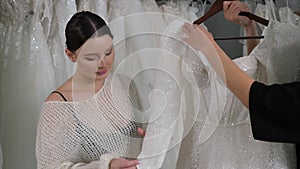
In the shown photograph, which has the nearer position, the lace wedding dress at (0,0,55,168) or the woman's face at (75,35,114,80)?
the woman's face at (75,35,114,80)

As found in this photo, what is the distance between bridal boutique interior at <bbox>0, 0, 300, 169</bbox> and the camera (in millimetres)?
709

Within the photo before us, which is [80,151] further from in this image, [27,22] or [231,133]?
[27,22]

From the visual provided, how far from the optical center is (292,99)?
58 cm

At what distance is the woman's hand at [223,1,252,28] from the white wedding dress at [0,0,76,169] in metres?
0.31

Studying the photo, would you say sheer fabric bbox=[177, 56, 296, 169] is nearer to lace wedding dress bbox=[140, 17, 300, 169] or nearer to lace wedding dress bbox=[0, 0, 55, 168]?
lace wedding dress bbox=[140, 17, 300, 169]

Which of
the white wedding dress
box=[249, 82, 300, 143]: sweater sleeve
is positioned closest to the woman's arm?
box=[249, 82, 300, 143]: sweater sleeve

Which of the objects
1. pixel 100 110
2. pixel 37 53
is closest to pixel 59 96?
pixel 100 110

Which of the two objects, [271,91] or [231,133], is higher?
[271,91]

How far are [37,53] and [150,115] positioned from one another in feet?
1.06

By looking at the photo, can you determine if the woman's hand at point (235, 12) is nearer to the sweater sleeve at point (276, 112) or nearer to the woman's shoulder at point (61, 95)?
the sweater sleeve at point (276, 112)

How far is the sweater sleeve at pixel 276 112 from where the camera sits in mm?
584

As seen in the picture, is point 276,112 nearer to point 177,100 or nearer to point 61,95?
point 177,100

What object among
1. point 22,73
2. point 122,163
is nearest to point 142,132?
point 122,163

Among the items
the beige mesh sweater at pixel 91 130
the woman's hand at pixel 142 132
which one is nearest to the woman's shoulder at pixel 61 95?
the beige mesh sweater at pixel 91 130
